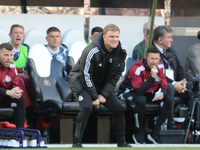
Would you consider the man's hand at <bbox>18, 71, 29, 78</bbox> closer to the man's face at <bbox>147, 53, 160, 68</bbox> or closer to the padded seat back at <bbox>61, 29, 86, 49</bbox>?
the padded seat back at <bbox>61, 29, 86, 49</bbox>

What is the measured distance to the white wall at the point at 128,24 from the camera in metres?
7.79

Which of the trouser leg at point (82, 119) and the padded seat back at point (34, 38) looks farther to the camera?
the padded seat back at point (34, 38)

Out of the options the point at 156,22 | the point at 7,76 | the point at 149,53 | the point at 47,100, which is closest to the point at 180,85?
the point at 149,53

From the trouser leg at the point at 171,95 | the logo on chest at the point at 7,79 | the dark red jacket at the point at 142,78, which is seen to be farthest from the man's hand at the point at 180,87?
the logo on chest at the point at 7,79

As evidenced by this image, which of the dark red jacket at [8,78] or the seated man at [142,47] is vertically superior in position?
the seated man at [142,47]

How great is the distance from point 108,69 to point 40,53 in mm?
2164

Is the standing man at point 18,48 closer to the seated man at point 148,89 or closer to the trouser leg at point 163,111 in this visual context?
the seated man at point 148,89

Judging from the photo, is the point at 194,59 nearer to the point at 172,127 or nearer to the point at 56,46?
the point at 172,127

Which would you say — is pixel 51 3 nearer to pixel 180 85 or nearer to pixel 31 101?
pixel 31 101

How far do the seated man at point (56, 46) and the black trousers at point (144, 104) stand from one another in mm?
1285

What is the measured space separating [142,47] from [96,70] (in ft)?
8.67

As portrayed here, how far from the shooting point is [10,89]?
624cm

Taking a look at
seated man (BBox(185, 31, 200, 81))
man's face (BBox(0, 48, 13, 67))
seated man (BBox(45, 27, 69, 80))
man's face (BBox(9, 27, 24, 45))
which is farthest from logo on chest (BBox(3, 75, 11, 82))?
seated man (BBox(185, 31, 200, 81))

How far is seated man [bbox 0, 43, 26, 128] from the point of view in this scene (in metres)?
6.05
